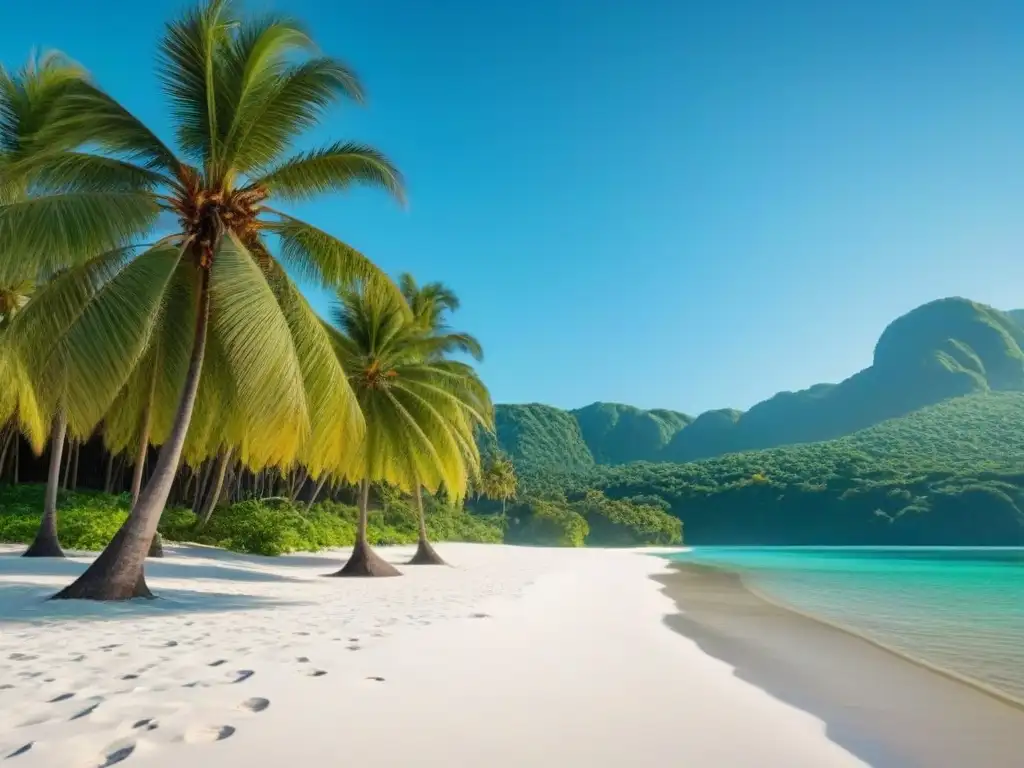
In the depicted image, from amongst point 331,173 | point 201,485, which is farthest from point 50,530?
point 201,485

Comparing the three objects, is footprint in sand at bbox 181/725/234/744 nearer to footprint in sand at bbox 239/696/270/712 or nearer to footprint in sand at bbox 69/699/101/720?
footprint in sand at bbox 239/696/270/712

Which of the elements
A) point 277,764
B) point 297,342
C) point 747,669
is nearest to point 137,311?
point 297,342

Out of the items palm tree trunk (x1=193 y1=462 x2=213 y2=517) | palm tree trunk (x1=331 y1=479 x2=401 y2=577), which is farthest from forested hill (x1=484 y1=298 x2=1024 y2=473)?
palm tree trunk (x1=331 y1=479 x2=401 y2=577)

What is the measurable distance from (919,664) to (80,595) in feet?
29.6

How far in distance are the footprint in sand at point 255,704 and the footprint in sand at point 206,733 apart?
335 mm

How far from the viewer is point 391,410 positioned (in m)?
14.9

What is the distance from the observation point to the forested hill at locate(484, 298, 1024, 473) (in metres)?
123

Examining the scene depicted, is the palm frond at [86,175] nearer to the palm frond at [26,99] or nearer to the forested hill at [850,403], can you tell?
the palm frond at [26,99]

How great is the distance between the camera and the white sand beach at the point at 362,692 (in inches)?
126

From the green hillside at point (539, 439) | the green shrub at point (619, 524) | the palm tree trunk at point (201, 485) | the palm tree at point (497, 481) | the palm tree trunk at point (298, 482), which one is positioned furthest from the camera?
the green hillside at point (539, 439)

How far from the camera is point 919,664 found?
695cm

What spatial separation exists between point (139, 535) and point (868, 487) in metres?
75.5

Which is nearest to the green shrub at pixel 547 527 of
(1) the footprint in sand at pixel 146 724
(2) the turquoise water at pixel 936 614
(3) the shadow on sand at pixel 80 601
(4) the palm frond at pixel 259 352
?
(2) the turquoise water at pixel 936 614

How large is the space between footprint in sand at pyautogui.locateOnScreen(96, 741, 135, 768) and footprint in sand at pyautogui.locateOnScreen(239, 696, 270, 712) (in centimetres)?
72
